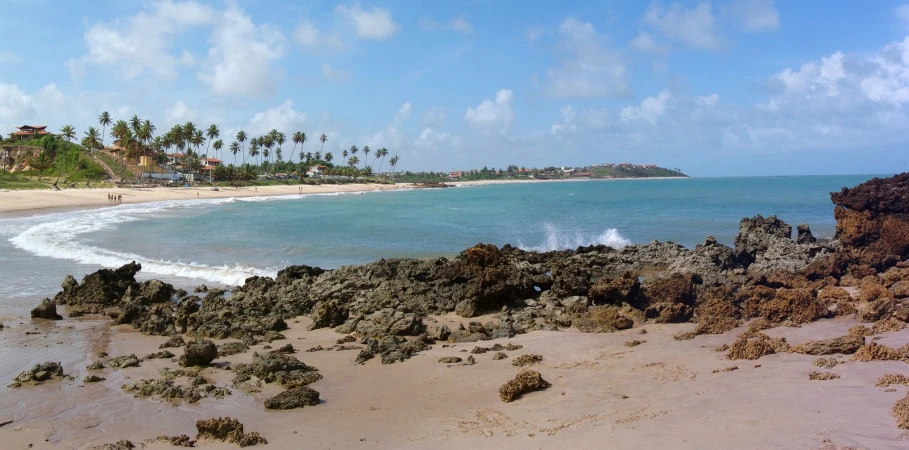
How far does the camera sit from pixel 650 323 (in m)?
12.1

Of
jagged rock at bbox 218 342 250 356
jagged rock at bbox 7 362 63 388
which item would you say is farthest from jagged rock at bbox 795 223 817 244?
jagged rock at bbox 7 362 63 388

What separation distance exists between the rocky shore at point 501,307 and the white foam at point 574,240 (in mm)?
10359

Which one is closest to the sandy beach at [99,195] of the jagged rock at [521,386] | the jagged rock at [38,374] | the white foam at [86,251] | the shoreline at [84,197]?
the shoreline at [84,197]

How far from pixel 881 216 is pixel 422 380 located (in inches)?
687

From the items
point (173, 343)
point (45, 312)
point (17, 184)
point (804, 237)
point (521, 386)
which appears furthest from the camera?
point (17, 184)

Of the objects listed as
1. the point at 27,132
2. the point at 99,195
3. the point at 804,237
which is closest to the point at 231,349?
the point at 804,237

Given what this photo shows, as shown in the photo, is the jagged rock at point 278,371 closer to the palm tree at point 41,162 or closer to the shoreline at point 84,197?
the shoreline at point 84,197

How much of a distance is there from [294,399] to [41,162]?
9909 centimetres

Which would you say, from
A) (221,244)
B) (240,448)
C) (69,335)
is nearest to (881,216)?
(240,448)

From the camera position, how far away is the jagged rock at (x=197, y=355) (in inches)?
385

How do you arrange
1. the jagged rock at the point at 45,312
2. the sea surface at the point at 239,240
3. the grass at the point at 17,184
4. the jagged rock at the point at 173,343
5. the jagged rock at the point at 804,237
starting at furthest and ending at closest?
the grass at the point at 17,184 → the jagged rock at the point at 804,237 → the sea surface at the point at 239,240 → the jagged rock at the point at 45,312 → the jagged rock at the point at 173,343

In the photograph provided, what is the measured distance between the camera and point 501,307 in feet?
46.2

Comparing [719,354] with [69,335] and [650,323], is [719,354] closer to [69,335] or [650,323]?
[650,323]

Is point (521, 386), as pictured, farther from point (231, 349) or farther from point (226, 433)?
point (231, 349)
